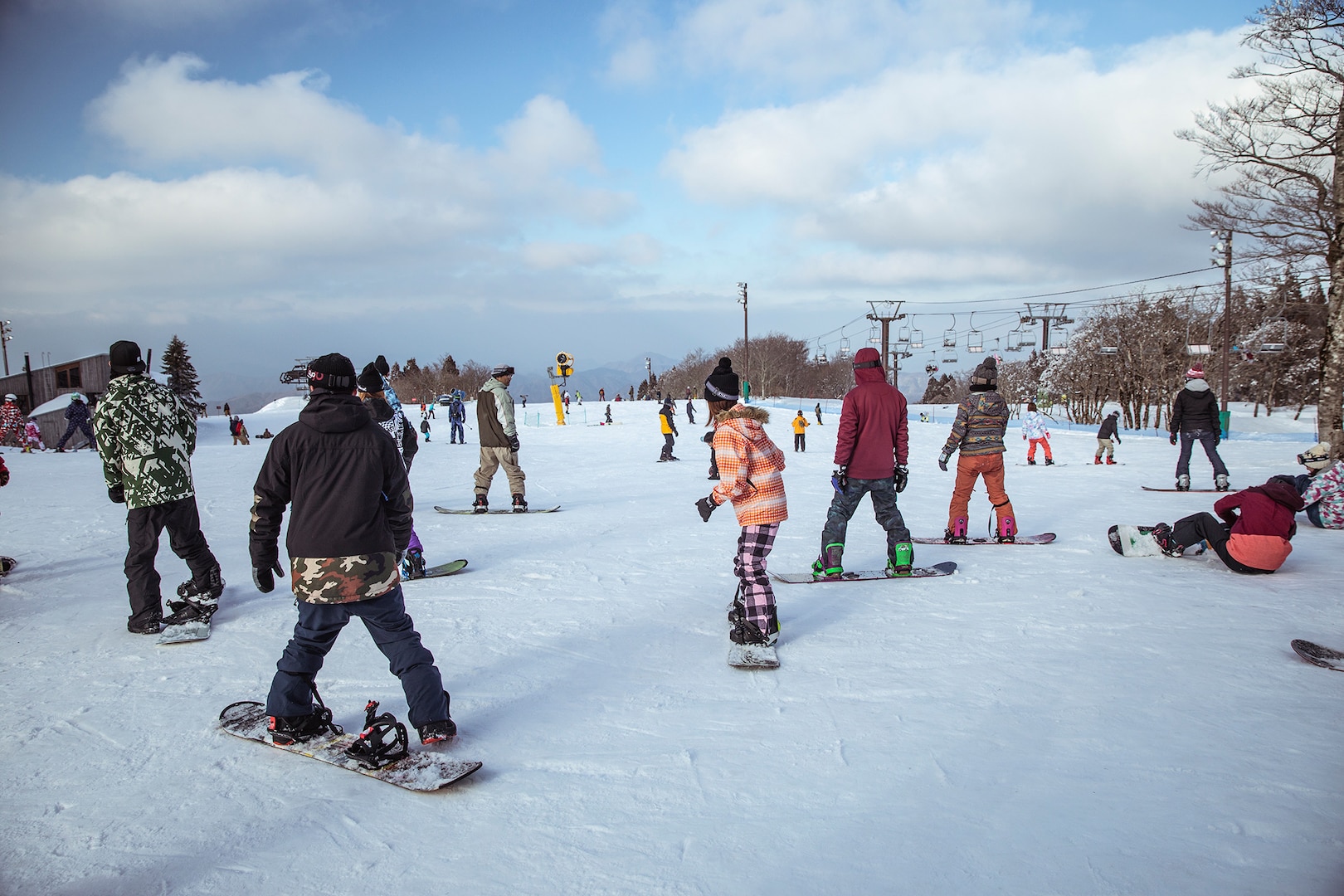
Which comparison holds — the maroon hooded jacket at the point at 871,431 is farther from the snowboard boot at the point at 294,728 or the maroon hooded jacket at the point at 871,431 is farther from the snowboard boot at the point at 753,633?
the snowboard boot at the point at 294,728

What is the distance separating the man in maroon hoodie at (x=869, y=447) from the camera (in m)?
5.34

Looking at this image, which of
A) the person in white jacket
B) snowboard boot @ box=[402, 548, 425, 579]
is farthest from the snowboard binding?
the person in white jacket

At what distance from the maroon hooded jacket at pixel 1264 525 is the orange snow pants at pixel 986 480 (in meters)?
1.68

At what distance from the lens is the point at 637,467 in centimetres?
1688

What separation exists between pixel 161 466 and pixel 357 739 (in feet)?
8.75

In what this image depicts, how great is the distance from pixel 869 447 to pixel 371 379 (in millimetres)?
3841

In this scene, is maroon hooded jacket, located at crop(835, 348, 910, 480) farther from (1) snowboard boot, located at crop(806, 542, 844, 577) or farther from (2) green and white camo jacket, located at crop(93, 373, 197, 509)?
(2) green and white camo jacket, located at crop(93, 373, 197, 509)

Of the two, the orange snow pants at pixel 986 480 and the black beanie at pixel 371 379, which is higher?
the black beanie at pixel 371 379

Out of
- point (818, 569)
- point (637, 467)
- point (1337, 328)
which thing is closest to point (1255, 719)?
point (818, 569)

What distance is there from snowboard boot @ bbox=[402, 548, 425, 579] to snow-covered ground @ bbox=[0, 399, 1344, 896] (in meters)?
0.29

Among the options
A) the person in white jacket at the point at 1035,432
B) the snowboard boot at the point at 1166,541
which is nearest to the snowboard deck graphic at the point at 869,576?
the snowboard boot at the point at 1166,541

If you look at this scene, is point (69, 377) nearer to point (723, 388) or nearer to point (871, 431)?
point (871, 431)

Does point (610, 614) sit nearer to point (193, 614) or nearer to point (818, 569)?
point (818, 569)

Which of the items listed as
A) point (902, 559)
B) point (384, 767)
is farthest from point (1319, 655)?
point (384, 767)
